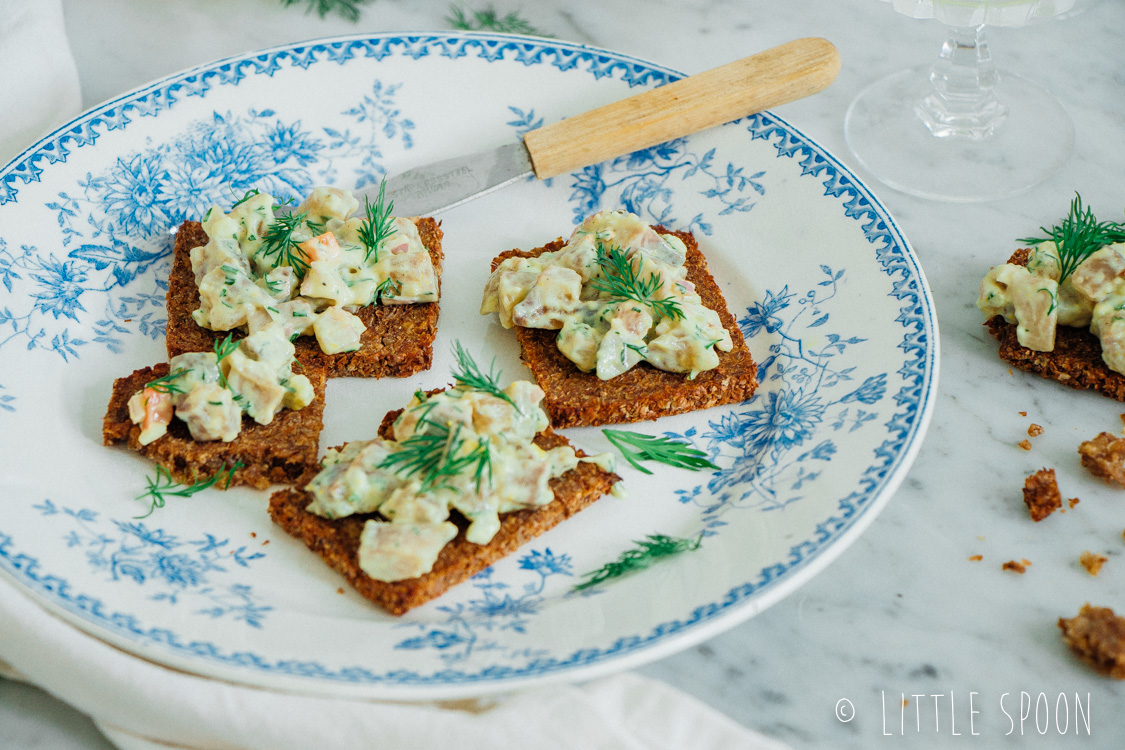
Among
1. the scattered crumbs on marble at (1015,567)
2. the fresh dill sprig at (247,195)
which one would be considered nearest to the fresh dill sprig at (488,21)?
the fresh dill sprig at (247,195)

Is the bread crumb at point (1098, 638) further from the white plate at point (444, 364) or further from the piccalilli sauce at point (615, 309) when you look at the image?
the piccalilli sauce at point (615, 309)

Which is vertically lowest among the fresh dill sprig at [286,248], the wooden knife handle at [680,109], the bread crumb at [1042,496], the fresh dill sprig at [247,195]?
the bread crumb at [1042,496]

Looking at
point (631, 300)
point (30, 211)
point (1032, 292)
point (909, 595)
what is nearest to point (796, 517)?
point (909, 595)

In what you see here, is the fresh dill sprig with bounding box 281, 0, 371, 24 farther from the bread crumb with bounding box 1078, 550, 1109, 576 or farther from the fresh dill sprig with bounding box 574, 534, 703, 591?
the bread crumb with bounding box 1078, 550, 1109, 576

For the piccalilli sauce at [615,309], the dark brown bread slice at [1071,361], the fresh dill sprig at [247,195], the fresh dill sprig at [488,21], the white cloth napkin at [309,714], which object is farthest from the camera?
the fresh dill sprig at [488,21]

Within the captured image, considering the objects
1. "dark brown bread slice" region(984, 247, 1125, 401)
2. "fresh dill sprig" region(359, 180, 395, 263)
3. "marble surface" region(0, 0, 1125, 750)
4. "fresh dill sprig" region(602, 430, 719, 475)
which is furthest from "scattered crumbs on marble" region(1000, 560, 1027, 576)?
"fresh dill sprig" region(359, 180, 395, 263)
